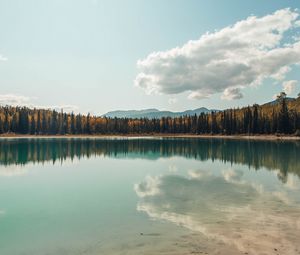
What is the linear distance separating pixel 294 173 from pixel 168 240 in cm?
2961

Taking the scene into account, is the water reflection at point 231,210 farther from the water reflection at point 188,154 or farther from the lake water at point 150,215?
the water reflection at point 188,154

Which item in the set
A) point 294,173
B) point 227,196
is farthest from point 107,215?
point 294,173

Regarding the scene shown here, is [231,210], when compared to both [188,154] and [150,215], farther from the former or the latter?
[188,154]

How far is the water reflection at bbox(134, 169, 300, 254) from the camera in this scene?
14.9 meters

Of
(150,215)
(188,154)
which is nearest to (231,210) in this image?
(150,215)

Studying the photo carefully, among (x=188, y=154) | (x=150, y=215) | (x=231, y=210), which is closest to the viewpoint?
(x=150, y=215)

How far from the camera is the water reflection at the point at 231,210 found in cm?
1489

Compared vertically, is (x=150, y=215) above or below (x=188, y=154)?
below

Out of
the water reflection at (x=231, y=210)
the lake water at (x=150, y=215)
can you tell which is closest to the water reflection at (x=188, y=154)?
the water reflection at (x=231, y=210)

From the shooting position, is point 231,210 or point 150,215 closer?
point 150,215

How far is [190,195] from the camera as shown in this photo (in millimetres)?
26281

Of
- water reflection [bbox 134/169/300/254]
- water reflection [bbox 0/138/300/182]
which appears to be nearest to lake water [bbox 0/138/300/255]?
water reflection [bbox 134/169/300/254]

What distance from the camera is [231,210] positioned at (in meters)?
21.0

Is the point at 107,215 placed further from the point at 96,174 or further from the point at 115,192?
the point at 96,174
